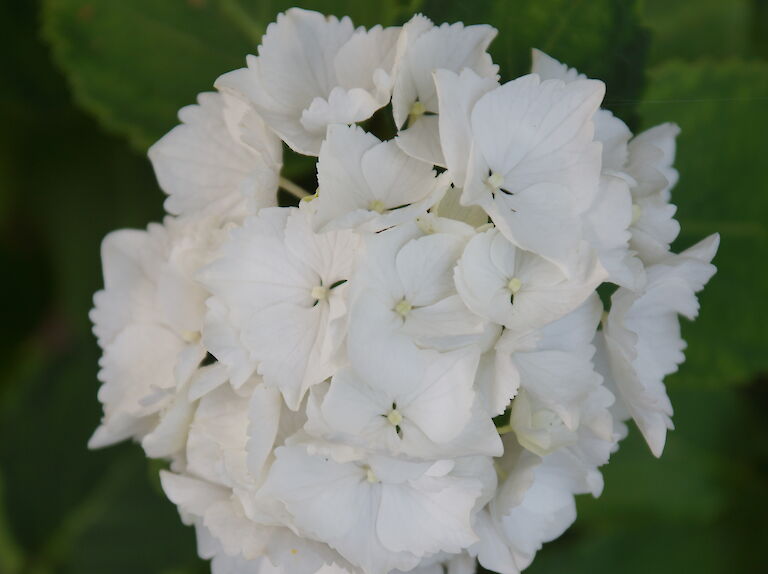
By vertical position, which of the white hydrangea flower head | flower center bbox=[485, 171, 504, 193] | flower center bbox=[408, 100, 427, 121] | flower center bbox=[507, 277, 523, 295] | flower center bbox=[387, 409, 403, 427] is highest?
the white hydrangea flower head

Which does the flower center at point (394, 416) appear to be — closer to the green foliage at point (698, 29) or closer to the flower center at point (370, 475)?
the flower center at point (370, 475)

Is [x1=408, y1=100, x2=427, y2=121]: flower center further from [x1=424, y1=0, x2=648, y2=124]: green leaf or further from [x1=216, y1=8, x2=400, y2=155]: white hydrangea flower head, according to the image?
[x1=424, y1=0, x2=648, y2=124]: green leaf

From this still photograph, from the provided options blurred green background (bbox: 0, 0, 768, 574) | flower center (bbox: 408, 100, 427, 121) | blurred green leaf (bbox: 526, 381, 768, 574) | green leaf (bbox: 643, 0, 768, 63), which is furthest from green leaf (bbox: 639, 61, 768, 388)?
flower center (bbox: 408, 100, 427, 121)

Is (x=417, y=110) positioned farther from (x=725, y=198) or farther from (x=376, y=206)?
(x=725, y=198)

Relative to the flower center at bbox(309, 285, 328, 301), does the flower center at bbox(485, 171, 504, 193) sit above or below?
above

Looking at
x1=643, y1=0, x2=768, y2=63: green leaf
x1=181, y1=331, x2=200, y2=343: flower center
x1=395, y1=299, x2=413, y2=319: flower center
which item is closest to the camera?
x1=395, y1=299, x2=413, y2=319: flower center

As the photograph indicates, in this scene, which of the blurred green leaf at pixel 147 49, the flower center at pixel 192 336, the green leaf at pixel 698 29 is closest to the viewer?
the flower center at pixel 192 336

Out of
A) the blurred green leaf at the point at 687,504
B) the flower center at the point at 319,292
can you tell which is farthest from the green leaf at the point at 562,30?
the blurred green leaf at the point at 687,504
